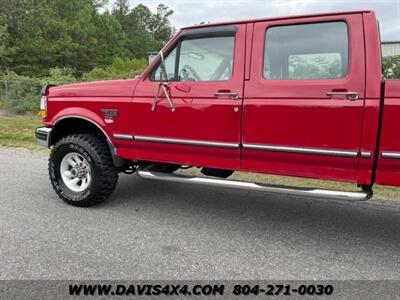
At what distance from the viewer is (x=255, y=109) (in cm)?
366

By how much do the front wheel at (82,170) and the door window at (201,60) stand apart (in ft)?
3.66

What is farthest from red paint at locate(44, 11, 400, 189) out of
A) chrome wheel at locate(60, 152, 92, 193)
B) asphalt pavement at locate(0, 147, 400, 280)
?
asphalt pavement at locate(0, 147, 400, 280)

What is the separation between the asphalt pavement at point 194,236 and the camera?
323 centimetres

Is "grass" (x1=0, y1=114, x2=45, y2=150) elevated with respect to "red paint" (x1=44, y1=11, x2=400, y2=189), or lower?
lower

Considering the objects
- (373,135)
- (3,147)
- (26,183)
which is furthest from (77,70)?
(373,135)

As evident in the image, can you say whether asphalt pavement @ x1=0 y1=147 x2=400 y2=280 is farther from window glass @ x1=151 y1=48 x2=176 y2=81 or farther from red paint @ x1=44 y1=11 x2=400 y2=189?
window glass @ x1=151 y1=48 x2=176 y2=81

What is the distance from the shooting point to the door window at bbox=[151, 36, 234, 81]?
3.91 m

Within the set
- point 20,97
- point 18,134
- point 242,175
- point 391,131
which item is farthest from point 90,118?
point 20,97

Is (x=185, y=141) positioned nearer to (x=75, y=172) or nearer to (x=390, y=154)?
(x=75, y=172)

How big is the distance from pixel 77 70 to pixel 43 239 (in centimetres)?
4917

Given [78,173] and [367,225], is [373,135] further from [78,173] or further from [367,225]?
[78,173]

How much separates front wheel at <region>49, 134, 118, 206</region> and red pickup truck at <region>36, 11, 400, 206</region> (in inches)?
0.6

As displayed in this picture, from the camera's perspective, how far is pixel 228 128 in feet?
12.5

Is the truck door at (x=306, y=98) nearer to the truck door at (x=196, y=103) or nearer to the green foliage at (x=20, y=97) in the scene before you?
the truck door at (x=196, y=103)
